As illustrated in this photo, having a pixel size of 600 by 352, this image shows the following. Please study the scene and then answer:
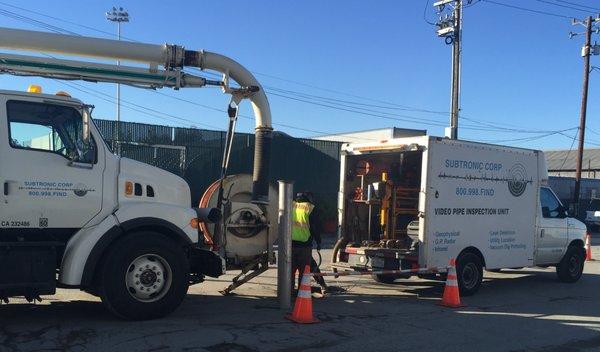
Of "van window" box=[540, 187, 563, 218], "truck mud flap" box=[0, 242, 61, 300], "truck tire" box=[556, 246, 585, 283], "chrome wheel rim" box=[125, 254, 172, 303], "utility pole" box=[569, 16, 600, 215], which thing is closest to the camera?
"truck mud flap" box=[0, 242, 61, 300]

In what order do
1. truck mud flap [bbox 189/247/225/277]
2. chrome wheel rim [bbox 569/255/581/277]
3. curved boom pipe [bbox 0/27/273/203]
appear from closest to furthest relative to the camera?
1. curved boom pipe [bbox 0/27/273/203]
2. truck mud flap [bbox 189/247/225/277]
3. chrome wheel rim [bbox 569/255/581/277]

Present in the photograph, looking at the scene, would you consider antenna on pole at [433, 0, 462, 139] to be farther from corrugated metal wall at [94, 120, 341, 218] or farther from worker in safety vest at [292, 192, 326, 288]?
worker in safety vest at [292, 192, 326, 288]

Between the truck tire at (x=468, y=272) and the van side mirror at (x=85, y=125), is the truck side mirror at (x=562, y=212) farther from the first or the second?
the van side mirror at (x=85, y=125)

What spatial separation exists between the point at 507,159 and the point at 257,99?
495 centimetres

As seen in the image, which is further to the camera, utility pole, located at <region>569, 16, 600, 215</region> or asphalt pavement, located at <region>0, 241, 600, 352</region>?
utility pole, located at <region>569, 16, 600, 215</region>

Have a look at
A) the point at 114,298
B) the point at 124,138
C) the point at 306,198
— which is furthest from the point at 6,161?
the point at 124,138

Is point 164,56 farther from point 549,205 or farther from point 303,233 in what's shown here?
point 549,205

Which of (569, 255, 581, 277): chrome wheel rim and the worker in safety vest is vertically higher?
the worker in safety vest

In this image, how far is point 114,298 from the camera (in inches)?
275

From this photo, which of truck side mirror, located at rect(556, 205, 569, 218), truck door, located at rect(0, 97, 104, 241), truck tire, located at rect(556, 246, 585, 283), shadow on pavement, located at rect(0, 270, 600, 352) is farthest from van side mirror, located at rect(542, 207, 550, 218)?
truck door, located at rect(0, 97, 104, 241)

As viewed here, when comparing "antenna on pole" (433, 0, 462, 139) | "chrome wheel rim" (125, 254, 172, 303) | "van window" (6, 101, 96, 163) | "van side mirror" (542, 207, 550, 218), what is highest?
"antenna on pole" (433, 0, 462, 139)

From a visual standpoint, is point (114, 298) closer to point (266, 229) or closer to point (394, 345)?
point (266, 229)

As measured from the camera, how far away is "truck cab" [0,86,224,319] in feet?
21.8

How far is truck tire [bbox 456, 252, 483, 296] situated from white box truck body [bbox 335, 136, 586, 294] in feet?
0.06
